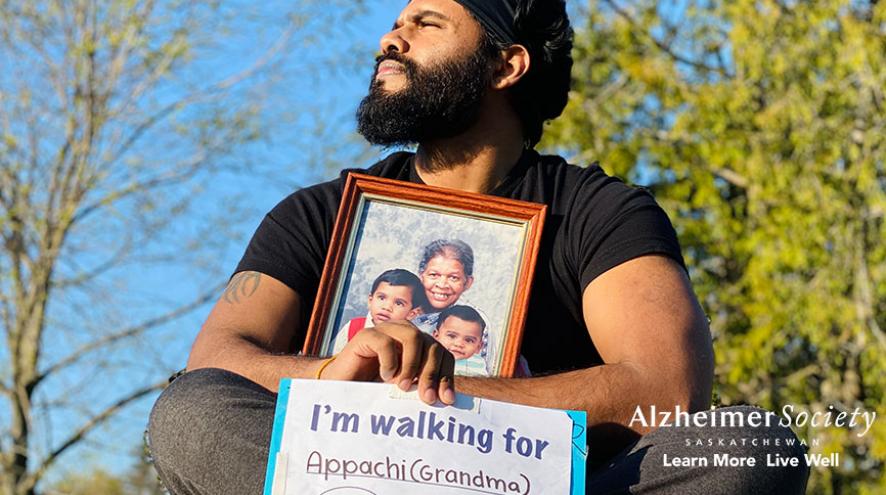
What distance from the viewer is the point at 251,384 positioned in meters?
2.00

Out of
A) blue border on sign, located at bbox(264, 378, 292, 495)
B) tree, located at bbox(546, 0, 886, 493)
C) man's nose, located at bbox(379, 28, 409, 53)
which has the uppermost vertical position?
tree, located at bbox(546, 0, 886, 493)

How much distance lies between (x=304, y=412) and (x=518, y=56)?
5.09 ft

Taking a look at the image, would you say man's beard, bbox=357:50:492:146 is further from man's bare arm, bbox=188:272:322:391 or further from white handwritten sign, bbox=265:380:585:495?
white handwritten sign, bbox=265:380:585:495

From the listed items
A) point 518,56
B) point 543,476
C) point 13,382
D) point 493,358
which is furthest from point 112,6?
point 543,476

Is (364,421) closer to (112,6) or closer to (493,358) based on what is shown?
(493,358)

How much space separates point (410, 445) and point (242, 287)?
950 millimetres

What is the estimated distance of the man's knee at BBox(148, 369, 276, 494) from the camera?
187 centimetres

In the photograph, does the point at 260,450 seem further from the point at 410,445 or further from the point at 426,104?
the point at 426,104

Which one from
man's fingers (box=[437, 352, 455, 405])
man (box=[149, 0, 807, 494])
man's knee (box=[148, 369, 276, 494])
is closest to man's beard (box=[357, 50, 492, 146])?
man (box=[149, 0, 807, 494])

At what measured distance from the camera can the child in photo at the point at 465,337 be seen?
7.38ft

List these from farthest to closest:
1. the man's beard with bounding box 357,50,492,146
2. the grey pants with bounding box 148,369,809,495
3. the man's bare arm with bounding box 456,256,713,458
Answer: the man's beard with bounding box 357,50,492,146 → the man's bare arm with bounding box 456,256,713,458 → the grey pants with bounding box 148,369,809,495

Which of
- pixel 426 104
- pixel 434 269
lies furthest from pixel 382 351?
pixel 426 104

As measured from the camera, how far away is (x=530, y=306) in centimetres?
249

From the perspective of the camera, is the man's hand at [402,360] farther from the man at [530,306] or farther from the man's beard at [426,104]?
the man's beard at [426,104]
